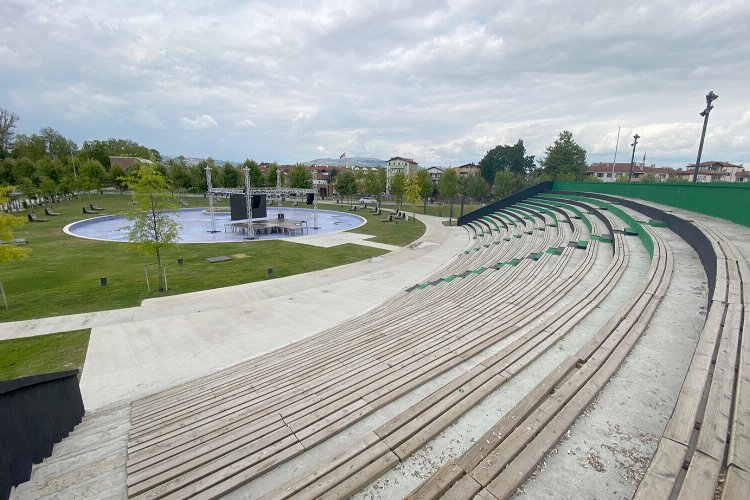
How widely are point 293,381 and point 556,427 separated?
13.8 ft

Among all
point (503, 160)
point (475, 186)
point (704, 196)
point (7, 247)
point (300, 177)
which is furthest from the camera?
point (503, 160)

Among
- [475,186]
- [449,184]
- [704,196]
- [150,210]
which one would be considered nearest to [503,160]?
[475,186]

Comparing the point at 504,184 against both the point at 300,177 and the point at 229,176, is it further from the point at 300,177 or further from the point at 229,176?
the point at 229,176

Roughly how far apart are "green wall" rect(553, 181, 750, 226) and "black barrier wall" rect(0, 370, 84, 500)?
19937mm

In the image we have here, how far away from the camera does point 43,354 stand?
1024 centimetres

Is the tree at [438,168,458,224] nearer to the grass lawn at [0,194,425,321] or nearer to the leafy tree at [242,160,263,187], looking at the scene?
the grass lawn at [0,194,425,321]

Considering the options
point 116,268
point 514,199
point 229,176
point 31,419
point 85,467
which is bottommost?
point 116,268

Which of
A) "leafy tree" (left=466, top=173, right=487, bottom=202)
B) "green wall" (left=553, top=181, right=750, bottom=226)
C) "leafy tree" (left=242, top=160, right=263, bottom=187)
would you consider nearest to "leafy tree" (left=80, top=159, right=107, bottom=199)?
"leafy tree" (left=242, top=160, right=263, bottom=187)

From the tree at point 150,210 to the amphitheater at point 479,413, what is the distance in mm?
9316

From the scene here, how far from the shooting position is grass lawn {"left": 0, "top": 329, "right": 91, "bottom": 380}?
938 cm

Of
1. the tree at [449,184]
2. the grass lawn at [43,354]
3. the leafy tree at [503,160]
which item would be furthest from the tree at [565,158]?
the grass lawn at [43,354]

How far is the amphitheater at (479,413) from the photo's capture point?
120 inches

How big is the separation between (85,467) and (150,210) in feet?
46.8

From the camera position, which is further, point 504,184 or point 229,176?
point 229,176
